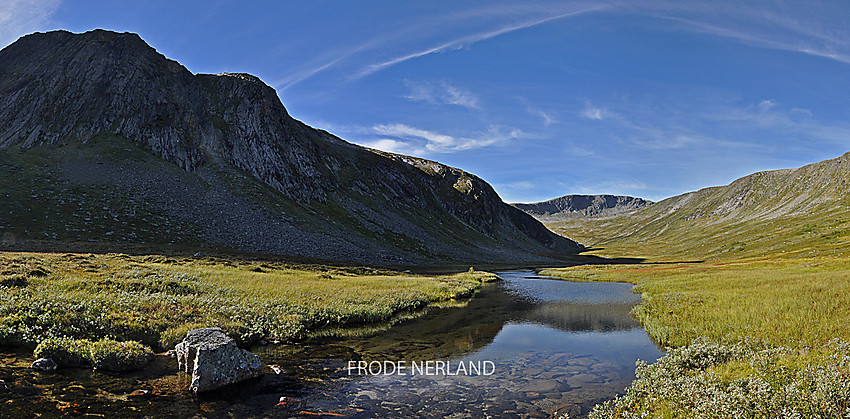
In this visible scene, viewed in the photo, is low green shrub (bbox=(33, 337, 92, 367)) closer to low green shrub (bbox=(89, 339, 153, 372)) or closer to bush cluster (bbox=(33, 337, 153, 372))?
bush cluster (bbox=(33, 337, 153, 372))

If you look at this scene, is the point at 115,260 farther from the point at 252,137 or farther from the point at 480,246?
the point at 480,246

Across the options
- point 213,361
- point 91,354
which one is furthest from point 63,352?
point 213,361

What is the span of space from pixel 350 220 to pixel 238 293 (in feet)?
305

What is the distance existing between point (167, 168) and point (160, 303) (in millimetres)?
80755

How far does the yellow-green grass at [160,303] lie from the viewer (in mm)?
18438

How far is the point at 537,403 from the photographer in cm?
1467

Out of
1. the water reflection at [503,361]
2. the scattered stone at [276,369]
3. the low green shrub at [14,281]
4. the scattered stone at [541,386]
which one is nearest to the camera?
the water reflection at [503,361]

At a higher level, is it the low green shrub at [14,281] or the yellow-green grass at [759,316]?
the low green shrub at [14,281]

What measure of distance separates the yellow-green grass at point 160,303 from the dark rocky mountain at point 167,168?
101ft

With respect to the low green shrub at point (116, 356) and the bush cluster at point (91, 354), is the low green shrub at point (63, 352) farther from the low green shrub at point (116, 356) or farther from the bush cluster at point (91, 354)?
the low green shrub at point (116, 356)

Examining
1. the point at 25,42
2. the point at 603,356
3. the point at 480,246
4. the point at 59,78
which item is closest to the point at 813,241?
the point at 480,246

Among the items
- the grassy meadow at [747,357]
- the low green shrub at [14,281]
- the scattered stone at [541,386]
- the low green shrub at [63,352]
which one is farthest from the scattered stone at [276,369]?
the low green shrub at [14,281]

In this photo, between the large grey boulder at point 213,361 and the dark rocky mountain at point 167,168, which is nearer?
the large grey boulder at point 213,361

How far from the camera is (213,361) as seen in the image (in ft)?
48.9
